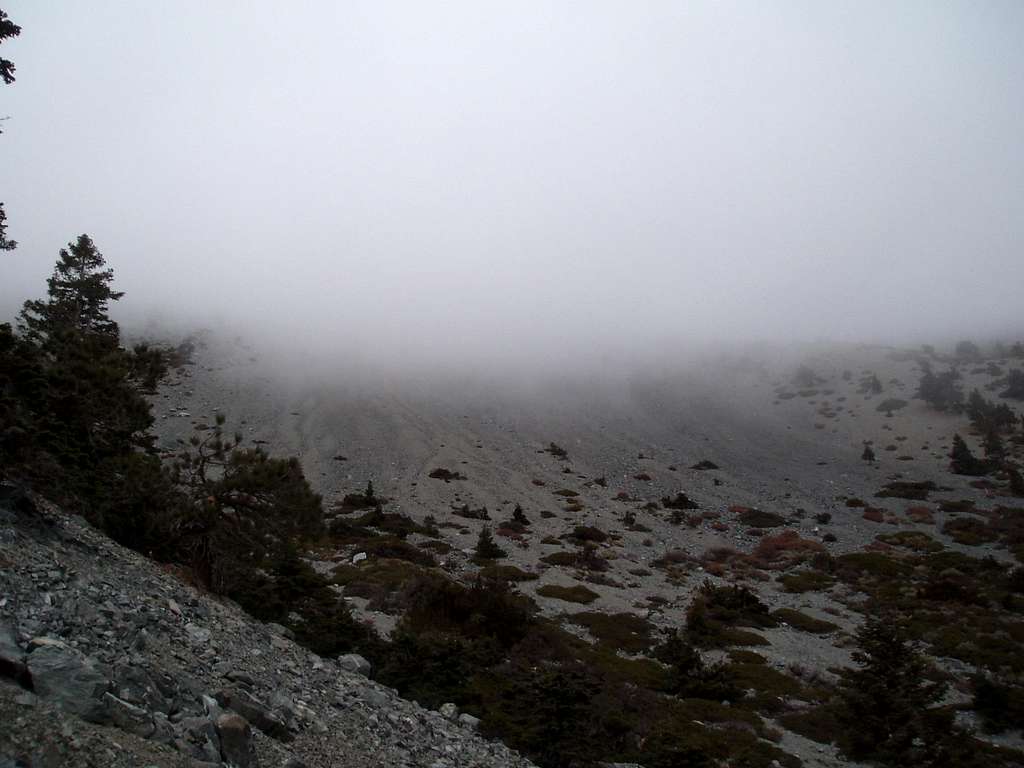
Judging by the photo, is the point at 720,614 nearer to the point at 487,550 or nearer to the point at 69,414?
the point at 487,550

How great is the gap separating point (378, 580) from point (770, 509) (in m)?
34.5

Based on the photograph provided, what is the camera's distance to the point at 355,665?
12.3m

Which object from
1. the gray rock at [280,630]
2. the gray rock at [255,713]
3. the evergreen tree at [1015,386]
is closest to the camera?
the gray rock at [255,713]

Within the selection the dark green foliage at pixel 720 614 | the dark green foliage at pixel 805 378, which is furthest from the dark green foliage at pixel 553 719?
the dark green foliage at pixel 805 378

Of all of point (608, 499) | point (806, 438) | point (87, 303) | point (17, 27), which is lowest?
point (608, 499)

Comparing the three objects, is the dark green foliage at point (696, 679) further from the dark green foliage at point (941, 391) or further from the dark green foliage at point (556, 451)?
the dark green foliage at point (941, 391)

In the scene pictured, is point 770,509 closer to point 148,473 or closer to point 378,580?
point 378,580

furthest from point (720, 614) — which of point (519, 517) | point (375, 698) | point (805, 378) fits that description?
point (805, 378)

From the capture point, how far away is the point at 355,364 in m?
89.1

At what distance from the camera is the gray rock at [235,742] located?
19.2 ft

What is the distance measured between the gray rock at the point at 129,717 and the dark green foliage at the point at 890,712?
48.9 ft

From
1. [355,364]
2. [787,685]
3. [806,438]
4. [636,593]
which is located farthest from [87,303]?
[806,438]

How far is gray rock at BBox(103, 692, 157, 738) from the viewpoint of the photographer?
16.5ft

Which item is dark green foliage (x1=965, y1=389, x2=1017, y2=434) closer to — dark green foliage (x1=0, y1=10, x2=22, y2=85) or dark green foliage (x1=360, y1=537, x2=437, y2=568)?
dark green foliage (x1=360, y1=537, x2=437, y2=568)
